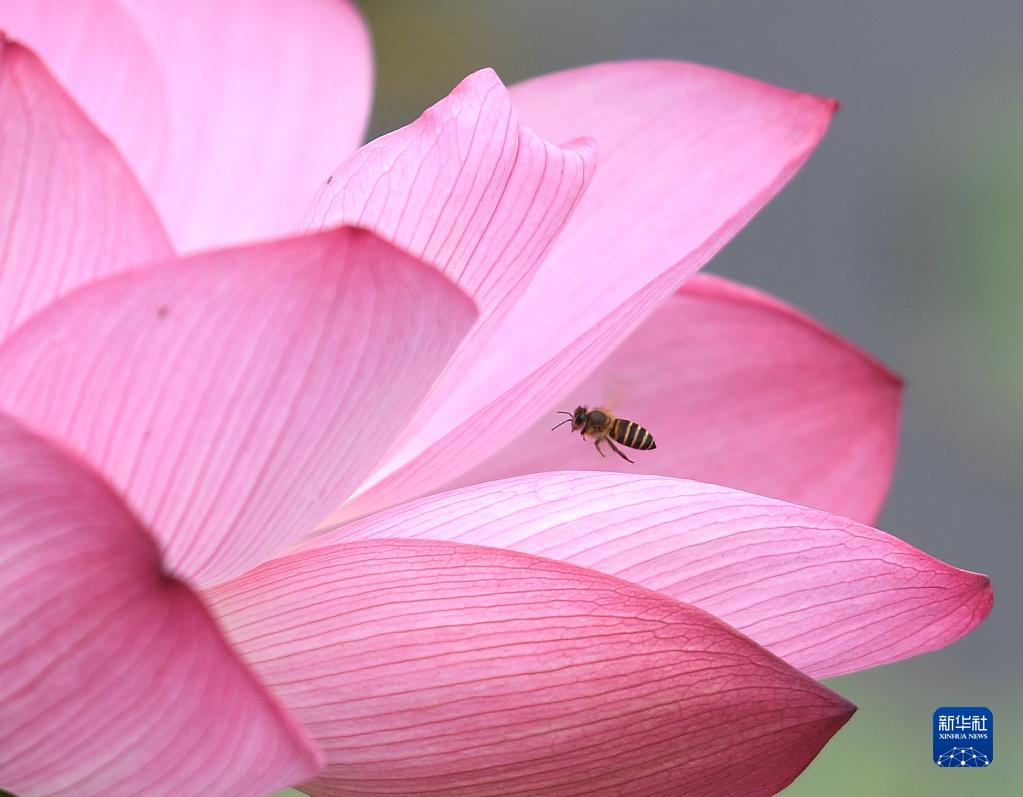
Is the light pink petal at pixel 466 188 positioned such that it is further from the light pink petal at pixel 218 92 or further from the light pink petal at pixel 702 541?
the light pink petal at pixel 218 92

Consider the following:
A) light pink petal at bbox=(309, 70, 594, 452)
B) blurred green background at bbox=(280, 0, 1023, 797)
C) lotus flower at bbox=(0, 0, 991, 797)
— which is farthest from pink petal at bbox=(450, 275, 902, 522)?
blurred green background at bbox=(280, 0, 1023, 797)

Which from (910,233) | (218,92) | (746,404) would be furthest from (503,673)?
(910,233)

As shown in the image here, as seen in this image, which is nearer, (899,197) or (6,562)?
(6,562)

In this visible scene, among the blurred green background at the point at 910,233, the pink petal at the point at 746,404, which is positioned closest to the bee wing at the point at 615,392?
the pink petal at the point at 746,404

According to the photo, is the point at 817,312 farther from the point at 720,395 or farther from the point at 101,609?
the point at 101,609

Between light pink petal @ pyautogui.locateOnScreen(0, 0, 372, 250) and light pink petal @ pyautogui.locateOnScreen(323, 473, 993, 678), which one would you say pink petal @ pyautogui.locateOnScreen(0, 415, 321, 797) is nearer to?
light pink petal @ pyautogui.locateOnScreen(323, 473, 993, 678)

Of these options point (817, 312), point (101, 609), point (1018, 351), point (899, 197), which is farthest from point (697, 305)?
point (817, 312)
